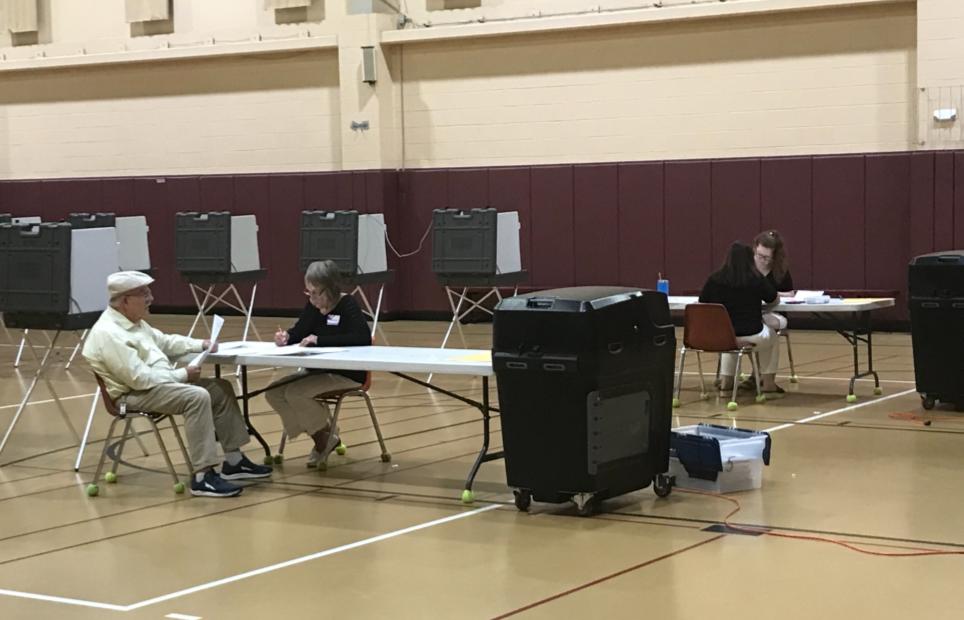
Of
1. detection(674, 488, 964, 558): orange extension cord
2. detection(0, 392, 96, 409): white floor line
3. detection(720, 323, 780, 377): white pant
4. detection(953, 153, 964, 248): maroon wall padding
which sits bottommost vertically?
detection(0, 392, 96, 409): white floor line

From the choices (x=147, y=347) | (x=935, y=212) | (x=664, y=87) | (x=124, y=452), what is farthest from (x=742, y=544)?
(x=664, y=87)

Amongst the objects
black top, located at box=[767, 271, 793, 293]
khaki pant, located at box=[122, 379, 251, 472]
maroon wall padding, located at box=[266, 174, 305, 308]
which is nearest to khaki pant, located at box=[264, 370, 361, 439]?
khaki pant, located at box=[122, 379, 251, 472]

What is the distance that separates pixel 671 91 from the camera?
48.9 ft

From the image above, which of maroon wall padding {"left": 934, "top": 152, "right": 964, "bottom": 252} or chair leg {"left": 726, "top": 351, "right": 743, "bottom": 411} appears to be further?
maroon wall padding {"left": 934, "top": 152, "right": 964, "bottom": 252}

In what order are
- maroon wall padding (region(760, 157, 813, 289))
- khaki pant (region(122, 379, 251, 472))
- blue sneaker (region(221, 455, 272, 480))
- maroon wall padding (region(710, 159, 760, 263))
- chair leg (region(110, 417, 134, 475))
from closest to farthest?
khaki pant (region(122, 379, 251, 472)) < chair leg (region(110, 417, 134, 475)) < blue sneaker (region(221, 455, 272, 480)) < maroon wall padding (region(760, 157, 813, 289)) < maroon wall padding (region(710, 159, 760, 263))

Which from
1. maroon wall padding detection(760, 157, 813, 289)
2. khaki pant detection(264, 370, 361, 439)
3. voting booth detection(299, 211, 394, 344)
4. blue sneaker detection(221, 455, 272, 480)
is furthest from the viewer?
maroon wall padding detection(760, 157, 813, 289)

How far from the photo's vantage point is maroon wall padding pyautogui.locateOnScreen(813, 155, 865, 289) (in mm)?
13953

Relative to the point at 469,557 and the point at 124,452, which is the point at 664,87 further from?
the point at 469,557

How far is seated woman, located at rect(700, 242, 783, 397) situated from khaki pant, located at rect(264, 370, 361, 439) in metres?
3.11

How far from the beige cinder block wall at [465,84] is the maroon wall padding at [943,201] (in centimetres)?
38

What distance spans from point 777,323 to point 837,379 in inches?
39.2

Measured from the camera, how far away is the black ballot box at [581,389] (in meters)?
6.10

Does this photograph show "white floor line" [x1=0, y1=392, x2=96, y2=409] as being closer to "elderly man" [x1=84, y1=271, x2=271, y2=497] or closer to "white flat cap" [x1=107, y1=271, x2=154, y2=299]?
"elderly man" [x1=84, y1=271, x2=271, y2=497]

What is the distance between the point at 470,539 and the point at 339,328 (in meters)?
2.08
